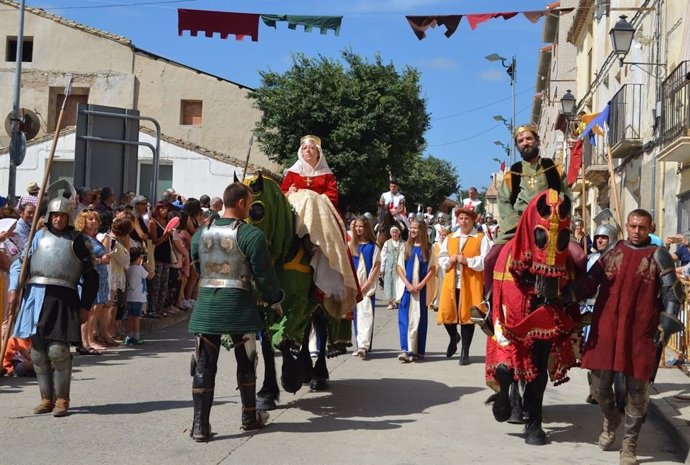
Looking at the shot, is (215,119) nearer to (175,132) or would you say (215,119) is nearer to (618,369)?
(175,132)

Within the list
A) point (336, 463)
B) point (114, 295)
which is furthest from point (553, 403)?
point (114, 295)

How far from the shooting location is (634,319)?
6305mm

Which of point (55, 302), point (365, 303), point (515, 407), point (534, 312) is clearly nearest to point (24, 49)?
point (365, 303)

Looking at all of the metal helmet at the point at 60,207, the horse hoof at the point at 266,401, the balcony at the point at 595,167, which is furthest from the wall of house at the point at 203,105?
the horse hoof at the point at 266,401

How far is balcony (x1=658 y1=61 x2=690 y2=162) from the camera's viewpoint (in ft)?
54.3

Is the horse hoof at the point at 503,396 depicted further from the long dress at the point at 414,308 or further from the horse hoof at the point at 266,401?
the long dress at the point at 414,308

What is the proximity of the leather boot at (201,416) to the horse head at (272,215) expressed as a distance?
148 cm

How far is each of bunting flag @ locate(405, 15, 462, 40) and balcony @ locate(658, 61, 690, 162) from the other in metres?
4.26

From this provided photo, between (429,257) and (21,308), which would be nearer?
(21,308)

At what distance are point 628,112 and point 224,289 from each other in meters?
18.5

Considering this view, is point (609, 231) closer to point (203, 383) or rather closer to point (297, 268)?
point (297, 268)

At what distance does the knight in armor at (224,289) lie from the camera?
6.50 metres

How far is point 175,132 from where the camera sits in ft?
127

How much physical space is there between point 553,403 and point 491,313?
2.07 meters
